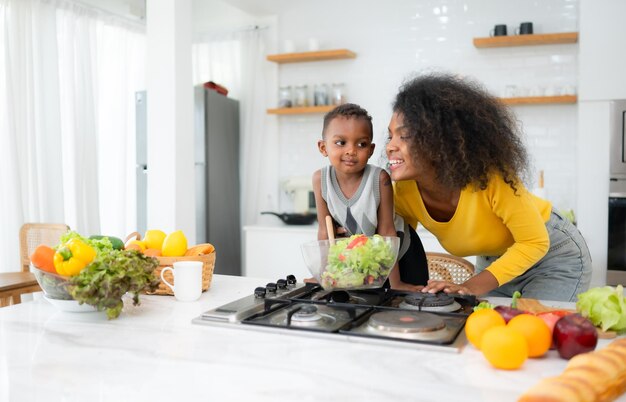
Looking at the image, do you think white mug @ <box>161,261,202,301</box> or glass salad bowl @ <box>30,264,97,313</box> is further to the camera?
white mug @ <box>161,261,202,301</box>

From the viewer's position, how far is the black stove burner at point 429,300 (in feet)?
4.54

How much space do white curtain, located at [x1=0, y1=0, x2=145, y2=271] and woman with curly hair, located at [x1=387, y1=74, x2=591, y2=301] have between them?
3260mm

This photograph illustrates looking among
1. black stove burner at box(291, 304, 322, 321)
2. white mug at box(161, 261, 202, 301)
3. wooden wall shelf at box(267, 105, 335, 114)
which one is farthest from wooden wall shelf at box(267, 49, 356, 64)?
black stove burner at box(291, 304, 322, 321)

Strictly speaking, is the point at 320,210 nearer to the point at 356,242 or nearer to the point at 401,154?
the point at 401,154

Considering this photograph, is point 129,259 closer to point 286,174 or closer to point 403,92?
point 403,92

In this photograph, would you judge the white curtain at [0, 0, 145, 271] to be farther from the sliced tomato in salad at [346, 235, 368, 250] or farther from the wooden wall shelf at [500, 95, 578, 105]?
the sliced tomato in salad at [346, 235, 368, 250]

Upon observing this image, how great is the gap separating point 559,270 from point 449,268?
39cm

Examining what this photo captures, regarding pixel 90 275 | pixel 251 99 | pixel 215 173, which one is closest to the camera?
pixel 90 275

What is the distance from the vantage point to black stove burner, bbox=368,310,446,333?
1.19m

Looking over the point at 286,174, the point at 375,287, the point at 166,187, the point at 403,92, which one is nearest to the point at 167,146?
the point at 166,187

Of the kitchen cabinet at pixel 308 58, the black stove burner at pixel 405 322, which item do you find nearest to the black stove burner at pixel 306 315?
the black stove burner at pixel 405 322

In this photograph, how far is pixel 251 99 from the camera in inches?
207

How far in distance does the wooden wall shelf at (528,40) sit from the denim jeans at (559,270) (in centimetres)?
251

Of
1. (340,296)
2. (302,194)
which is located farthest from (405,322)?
(302,194)
